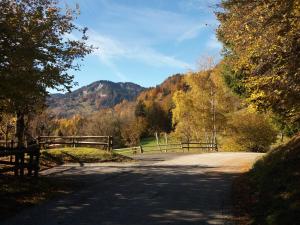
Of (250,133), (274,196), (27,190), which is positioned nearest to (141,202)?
(274,196)

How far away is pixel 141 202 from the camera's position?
1227cm

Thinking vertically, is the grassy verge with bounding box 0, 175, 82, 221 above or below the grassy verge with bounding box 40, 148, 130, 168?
below

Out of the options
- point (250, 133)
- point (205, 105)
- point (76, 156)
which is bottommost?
point (76, 156)

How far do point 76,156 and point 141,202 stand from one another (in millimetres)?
14401

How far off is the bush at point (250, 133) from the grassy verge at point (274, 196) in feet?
97.6

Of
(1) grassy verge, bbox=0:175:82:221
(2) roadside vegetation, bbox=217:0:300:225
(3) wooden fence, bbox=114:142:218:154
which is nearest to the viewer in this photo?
(2) roadside vegetation, bbox=217:0:300:225

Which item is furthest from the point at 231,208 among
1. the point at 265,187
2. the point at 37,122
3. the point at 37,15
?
the point at 37,122

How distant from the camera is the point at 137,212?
1096cm

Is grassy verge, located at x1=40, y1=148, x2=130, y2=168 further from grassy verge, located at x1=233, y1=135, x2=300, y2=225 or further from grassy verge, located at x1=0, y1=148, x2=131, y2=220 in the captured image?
grassy verge, located at x1=233, y1=135, x2=300, y2=225

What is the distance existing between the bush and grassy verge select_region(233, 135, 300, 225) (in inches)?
1171

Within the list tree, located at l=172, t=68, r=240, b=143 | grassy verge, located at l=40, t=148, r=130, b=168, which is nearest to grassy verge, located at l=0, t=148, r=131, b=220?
grassy verge, located at l=40, t=148, r=130, b=168

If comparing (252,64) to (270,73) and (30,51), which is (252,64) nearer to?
(270,73)

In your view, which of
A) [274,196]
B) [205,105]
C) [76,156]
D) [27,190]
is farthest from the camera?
[205,105]

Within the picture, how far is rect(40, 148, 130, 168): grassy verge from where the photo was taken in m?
24.3
